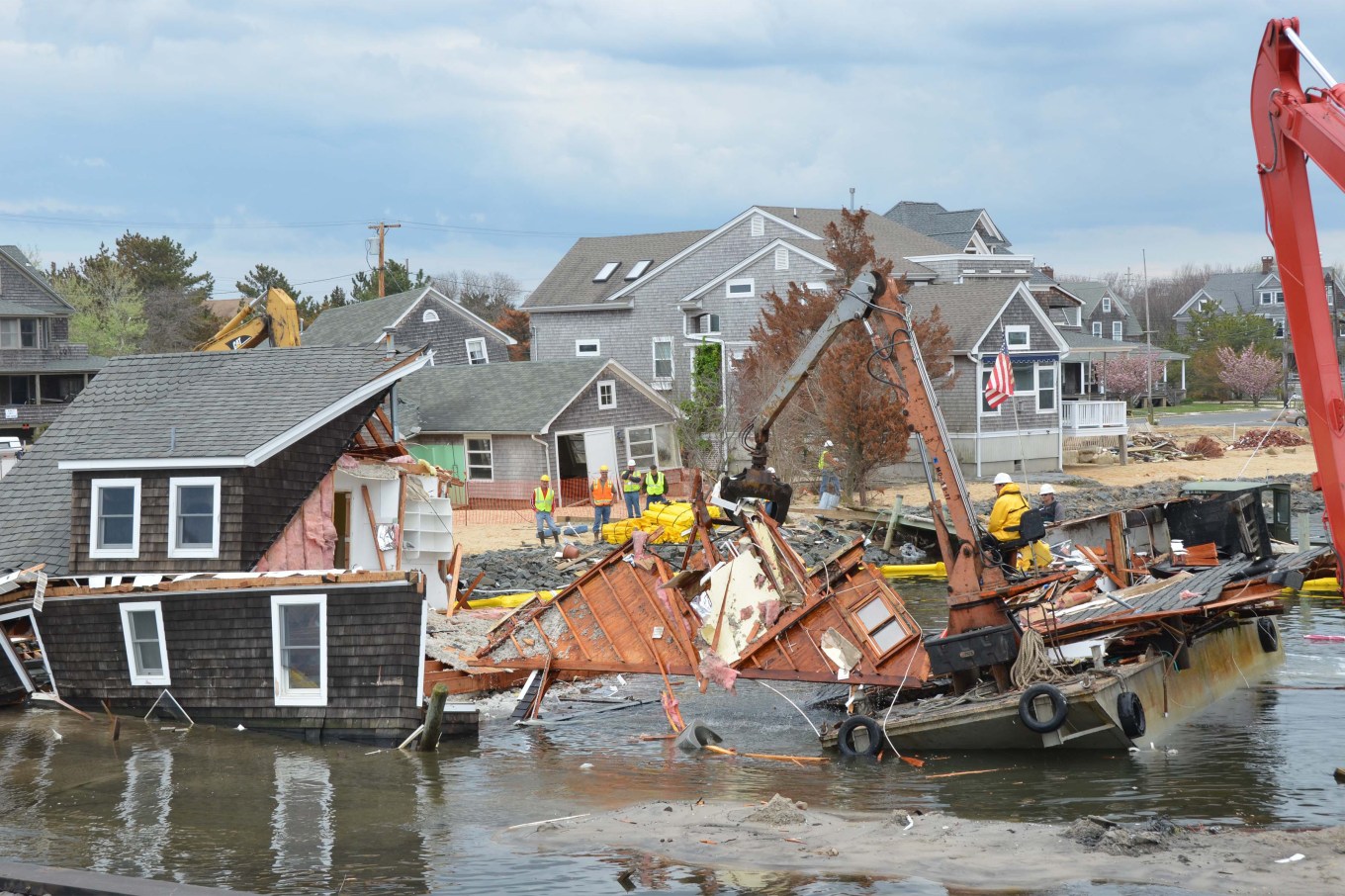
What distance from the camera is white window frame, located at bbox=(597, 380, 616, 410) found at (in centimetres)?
4575

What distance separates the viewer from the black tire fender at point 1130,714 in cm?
1677

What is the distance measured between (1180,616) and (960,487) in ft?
11.7

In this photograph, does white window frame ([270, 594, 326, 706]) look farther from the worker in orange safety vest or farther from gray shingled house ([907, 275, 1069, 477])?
gray shingled house ([907, 275, 1069, 477])

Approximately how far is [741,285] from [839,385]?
12.2 meters

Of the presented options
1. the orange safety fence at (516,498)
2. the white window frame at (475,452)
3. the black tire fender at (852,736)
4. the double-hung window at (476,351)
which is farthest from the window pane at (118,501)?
the double-hung window at (476,351)

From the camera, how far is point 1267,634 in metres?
23.1

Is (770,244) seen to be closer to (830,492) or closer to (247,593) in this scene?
(830,492)

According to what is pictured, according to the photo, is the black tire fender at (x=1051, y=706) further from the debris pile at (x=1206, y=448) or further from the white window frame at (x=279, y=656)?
the debris pile at (x=1206, y=448)

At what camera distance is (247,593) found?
19.0 m

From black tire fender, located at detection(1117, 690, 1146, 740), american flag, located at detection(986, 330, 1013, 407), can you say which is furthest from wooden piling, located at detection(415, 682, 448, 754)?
american flag, located at detection(986, 330, 1013, 407)

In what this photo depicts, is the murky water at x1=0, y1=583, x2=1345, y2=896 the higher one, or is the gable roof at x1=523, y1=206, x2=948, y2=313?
the gable roof at x1=523, y1=206, x2=948, y2=313

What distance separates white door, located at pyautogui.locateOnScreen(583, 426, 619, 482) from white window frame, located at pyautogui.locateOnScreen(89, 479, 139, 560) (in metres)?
25.5

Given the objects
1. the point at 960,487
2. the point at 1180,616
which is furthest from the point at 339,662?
the point at 1180,616

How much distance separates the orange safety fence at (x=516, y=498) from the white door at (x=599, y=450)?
927mm
